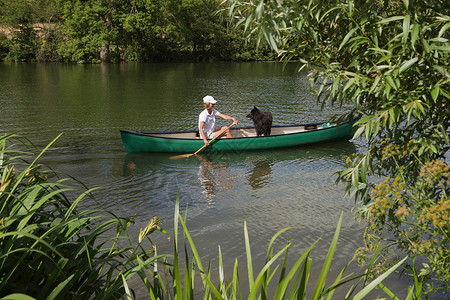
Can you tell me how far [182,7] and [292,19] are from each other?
3619cm

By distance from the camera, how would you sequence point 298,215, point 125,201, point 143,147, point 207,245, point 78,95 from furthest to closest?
point 78,95 < point 143,147 < point 125,201 < point 298,215 < point 207,245

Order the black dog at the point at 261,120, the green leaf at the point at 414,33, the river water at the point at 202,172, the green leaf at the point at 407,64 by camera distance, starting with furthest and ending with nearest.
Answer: the black dog at the point at 261,120
the river water at the point at 202,172
the green leaf at the point at 407,64
the green leaf at the point at 414,33

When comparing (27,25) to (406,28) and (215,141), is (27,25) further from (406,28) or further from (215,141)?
(406,28)

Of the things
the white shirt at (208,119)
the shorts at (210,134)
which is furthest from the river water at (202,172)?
the white shirt at (208,119)

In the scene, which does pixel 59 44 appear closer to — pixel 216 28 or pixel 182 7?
pixel 182 7

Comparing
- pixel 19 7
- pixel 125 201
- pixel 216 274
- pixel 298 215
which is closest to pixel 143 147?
pixel 125 201

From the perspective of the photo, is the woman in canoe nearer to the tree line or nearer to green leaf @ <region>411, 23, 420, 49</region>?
green leaf @ <region>411, 23, 420, 49</region>

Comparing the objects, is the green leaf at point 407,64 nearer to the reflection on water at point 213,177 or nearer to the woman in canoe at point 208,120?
the reflection on water at point 213,177

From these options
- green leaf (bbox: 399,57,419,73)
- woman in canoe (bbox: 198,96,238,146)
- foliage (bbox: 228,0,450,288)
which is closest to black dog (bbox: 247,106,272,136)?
woman in canoe (bbox: 198,96,238,146)

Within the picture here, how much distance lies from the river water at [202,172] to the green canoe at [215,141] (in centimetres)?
19

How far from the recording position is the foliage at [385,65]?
3.04 m

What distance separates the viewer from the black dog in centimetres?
1091

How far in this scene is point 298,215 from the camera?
707 centimetres

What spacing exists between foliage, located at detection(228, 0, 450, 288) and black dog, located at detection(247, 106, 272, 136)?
22.8 ft
